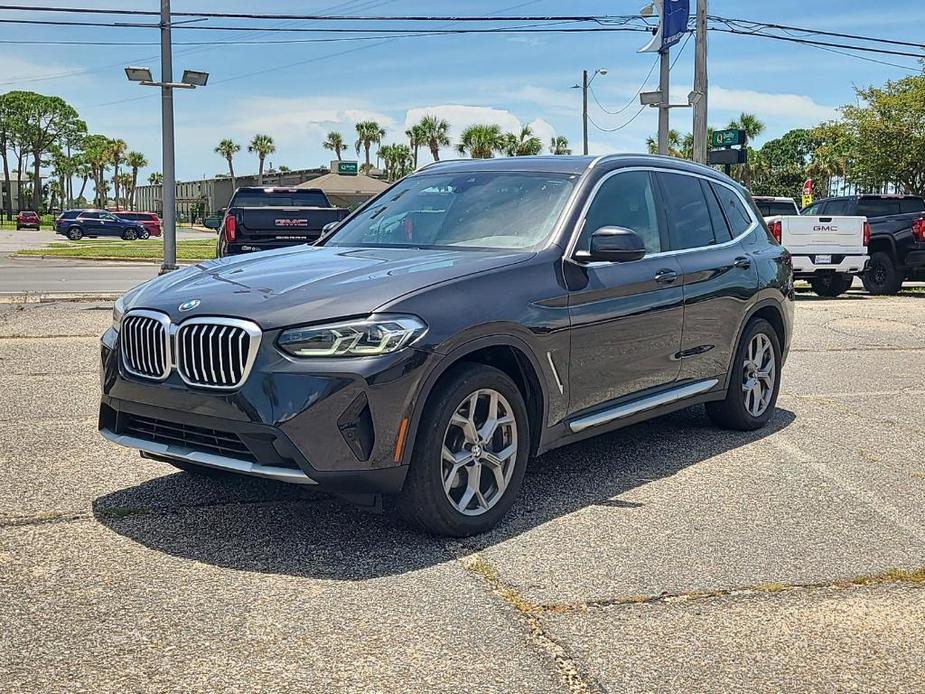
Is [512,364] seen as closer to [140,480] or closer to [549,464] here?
[549,464]

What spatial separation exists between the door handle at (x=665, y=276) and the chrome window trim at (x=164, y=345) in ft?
8.90

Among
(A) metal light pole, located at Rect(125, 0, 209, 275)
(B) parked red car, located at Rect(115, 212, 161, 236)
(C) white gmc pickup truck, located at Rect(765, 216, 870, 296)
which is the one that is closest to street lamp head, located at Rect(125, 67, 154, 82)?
(A) metal light pole, located at Rect(125, 0, 209, 275)

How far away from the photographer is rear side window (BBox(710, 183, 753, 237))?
22.1 ft

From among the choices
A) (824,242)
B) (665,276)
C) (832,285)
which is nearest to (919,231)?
(832,285)

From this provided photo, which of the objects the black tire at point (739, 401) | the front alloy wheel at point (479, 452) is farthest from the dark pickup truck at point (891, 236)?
the front alloy wheel at point (479, 452)

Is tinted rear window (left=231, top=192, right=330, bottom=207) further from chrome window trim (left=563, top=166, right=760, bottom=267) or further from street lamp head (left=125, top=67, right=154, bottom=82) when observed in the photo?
chrome window trim (left=563, top=166, right=760, bottom=267)

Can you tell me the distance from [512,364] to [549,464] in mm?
1240

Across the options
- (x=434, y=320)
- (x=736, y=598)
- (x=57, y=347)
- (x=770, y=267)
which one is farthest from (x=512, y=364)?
(x=57, y=347)

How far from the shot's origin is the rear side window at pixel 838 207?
747 inches

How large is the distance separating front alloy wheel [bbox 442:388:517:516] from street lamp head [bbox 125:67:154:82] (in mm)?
16134

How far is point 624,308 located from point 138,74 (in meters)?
15.7

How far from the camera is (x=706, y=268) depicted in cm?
616

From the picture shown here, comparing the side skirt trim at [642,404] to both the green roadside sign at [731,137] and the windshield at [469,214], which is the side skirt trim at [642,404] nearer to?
the windshield at [469,214]

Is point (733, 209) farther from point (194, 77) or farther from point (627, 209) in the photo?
point (194, 77)
